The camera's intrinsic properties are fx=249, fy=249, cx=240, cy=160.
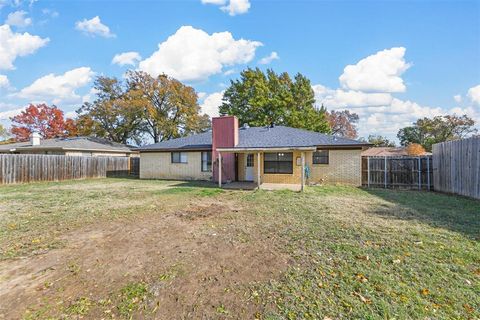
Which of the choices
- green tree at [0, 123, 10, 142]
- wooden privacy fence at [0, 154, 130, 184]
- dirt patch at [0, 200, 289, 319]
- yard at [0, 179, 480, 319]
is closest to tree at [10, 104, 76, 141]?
green tree at [0, 123, 10, 142]

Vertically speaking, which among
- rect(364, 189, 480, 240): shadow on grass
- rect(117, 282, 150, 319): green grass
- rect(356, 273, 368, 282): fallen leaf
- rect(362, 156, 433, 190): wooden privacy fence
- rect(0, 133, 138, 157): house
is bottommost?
rect(117, 282, 150, 319): green grass

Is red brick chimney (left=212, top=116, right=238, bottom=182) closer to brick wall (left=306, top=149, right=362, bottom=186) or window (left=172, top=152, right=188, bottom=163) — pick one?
window (left=172, top=152, right=188, bottom=163)

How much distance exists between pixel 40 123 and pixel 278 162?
123 feet

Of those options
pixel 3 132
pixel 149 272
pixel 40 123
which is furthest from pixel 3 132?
pixel 149 272

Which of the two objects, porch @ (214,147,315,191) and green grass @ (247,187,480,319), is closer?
green grass @ (247,187,480,319)

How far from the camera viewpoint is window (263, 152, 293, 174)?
14.3m

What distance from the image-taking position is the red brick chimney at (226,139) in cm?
1530

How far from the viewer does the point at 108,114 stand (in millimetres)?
31328

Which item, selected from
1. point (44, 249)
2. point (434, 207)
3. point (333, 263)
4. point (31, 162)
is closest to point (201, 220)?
point (44, 249)

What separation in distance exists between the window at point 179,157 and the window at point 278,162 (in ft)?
20.2

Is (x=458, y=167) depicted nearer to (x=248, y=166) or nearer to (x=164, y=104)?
(x=248, y=166)

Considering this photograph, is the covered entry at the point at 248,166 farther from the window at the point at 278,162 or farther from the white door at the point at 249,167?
the window at the point at 278,162

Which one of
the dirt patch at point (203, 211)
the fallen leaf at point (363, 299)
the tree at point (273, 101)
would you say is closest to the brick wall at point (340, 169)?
the dirt patch at point (203, 211)

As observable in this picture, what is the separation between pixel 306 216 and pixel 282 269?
11.0 ft
